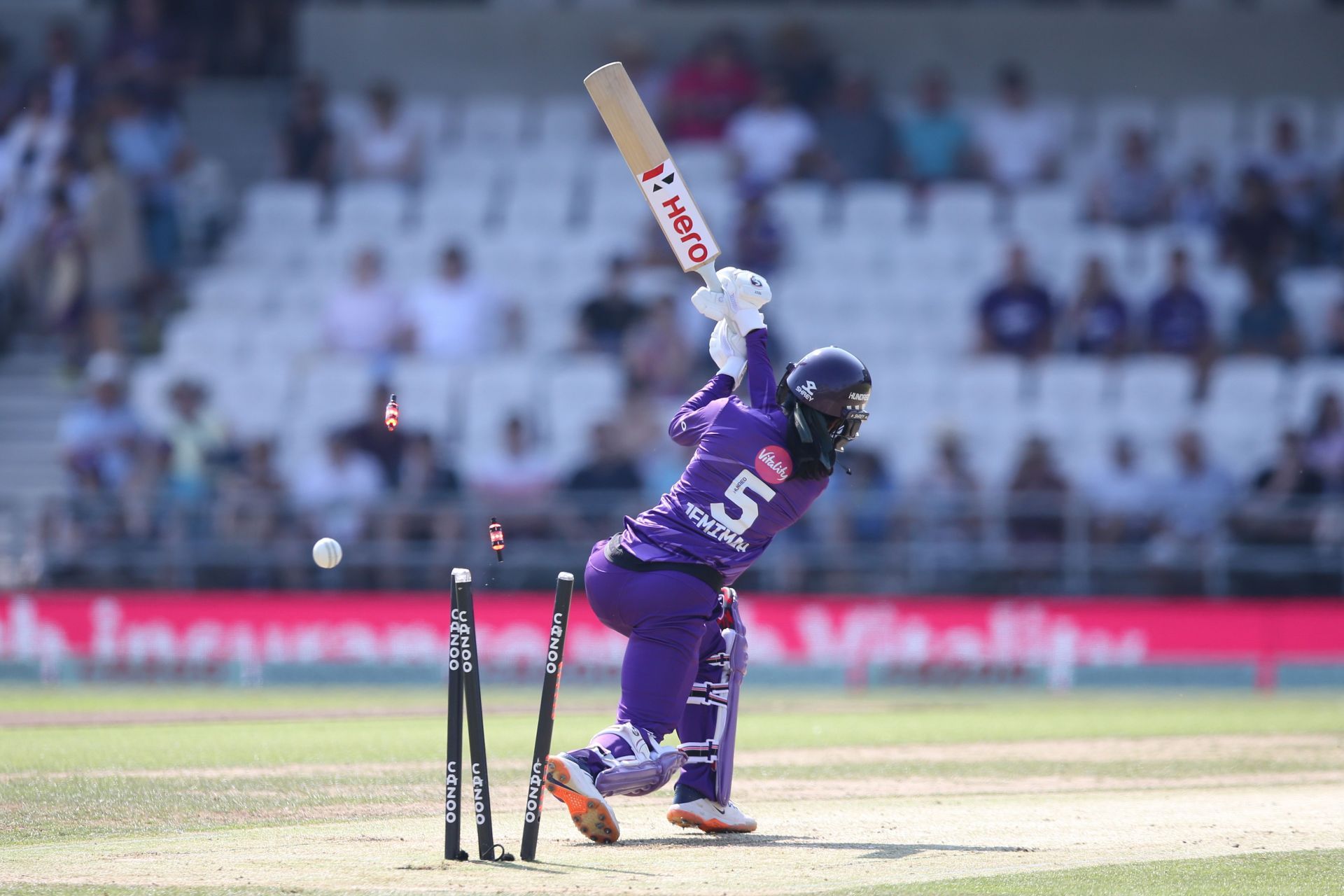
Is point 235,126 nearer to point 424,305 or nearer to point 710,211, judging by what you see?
point 424,305

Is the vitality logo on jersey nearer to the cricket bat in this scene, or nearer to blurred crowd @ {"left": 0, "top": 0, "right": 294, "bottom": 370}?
the cricket bat

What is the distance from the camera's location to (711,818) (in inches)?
279

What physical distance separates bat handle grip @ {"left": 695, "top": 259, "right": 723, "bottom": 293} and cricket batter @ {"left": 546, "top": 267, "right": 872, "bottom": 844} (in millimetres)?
197

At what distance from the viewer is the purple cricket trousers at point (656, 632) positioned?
674cm

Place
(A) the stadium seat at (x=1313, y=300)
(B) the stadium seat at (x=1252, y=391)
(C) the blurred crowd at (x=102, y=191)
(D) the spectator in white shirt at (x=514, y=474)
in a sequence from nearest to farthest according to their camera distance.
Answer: (D) the spectator in white shirt at (x=514, y=474) < (B) the stadium seat at (x=1252, y=391) < (A) the stadium seat at (x=1313, y=300) < (C) the blurred crowd at (x=102, y=191)

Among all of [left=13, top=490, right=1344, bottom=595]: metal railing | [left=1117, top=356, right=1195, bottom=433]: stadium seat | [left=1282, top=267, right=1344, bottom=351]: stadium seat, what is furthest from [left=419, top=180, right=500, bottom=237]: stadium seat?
[left=1282, top=267, right=1344, bottom=351]: stadium seat

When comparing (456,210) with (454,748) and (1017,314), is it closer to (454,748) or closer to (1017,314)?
(1017,314)

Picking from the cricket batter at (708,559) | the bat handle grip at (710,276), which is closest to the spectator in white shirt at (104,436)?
the bat handle grip at (710,276)

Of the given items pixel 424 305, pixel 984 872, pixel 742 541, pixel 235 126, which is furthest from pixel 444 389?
pixel 984 872

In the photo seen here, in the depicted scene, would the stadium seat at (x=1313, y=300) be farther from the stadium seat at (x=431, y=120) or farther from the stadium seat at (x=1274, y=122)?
the stadium seat at (x=431, y=120)

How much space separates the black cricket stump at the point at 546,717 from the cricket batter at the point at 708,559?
23 cm

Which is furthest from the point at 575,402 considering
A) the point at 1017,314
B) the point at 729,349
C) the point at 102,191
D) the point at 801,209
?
the point at 729,349

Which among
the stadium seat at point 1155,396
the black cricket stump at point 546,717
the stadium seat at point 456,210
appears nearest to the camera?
the black cricket stump at point 546,717

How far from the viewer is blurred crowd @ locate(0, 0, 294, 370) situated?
1867 cm
